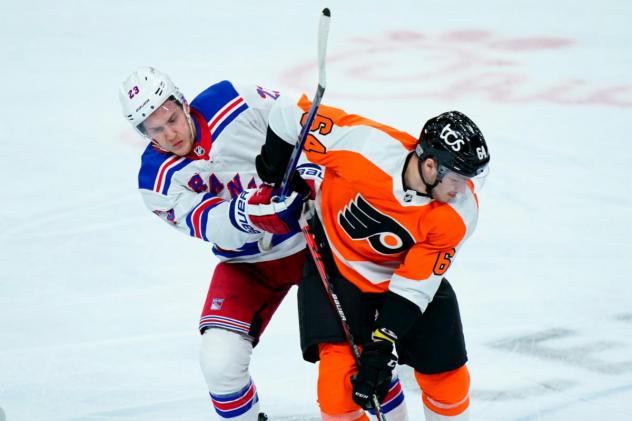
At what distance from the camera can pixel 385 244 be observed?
2719mm

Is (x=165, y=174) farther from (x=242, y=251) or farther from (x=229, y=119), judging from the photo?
(x=242, y=251)

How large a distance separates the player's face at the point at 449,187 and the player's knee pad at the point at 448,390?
560 millimetres

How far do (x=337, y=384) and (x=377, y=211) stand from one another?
0.52m

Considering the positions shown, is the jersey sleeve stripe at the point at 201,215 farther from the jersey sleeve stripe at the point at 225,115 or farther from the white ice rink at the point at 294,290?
the white ice rink at the point at 294,290

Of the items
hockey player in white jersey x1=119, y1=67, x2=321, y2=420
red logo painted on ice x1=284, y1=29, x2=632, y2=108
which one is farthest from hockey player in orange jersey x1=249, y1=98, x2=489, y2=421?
red logo painted on ice x1=284, y1=29, x2=632, y2=108

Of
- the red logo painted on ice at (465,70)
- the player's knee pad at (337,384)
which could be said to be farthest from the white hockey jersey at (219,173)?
the red logo painted on ice at (465,70)

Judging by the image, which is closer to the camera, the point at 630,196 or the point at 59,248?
the point at 59,248

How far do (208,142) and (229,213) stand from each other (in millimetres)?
265

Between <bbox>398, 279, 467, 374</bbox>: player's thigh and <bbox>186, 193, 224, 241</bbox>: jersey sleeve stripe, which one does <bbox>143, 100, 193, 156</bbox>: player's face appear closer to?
<bbox>186, 193, 224, 241</bbox>: jersey sleeve stripe

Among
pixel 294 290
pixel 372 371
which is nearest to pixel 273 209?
pixel 372 371

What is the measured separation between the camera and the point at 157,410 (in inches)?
133

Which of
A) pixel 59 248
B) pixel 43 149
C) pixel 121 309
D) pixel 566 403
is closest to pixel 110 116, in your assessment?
pixel 43 149

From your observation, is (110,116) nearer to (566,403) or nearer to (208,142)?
(208,142)

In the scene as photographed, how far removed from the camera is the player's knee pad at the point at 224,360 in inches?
114
